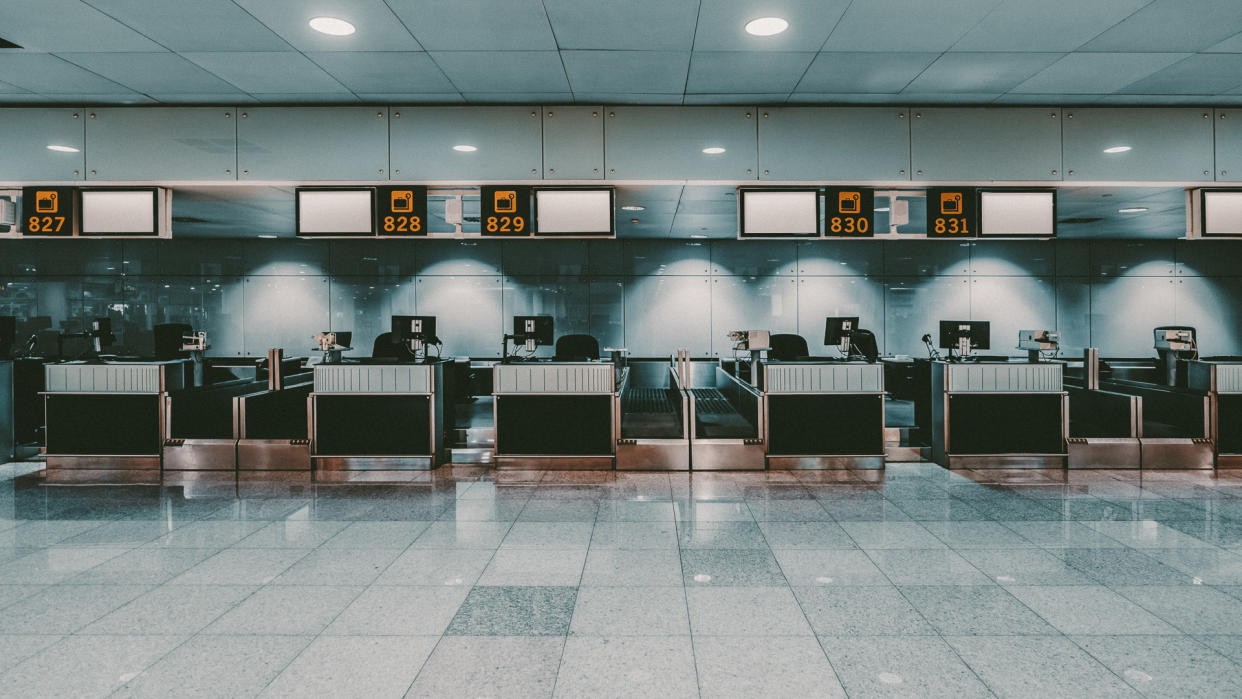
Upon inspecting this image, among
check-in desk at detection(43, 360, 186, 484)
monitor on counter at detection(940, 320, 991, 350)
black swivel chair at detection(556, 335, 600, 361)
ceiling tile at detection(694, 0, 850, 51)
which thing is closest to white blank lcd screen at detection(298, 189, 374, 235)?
check-in desk at detection(43, 360, 186, 484)

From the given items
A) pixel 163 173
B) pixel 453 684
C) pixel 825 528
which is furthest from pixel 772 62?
pixel 163 173

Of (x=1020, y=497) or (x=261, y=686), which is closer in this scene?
(x=261, y=686)

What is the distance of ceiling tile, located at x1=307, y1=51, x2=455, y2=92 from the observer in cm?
516

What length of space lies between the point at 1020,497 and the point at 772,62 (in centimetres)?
422

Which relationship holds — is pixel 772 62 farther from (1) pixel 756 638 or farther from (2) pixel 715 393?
(2) pixel 715 393

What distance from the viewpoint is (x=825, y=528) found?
4.62 metres

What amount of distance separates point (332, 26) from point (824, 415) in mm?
5574

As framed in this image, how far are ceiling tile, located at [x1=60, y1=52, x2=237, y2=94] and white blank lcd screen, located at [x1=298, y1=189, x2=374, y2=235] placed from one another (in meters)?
1.14

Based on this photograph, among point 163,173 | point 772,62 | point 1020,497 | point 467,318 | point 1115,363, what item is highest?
point 772,62

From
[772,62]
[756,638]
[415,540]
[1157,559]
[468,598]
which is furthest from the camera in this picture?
[772,62]

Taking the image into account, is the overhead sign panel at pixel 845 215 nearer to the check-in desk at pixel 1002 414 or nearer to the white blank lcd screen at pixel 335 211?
the check-in desk at pixel 1002 414

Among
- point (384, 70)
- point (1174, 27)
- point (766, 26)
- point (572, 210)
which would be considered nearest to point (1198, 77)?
point (1174, 27)

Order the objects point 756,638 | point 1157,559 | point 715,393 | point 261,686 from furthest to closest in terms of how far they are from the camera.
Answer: point 715,393 → point 1157,559 → point 756,638 → point 261,686

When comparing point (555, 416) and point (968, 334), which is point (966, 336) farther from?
point (555, 416)
